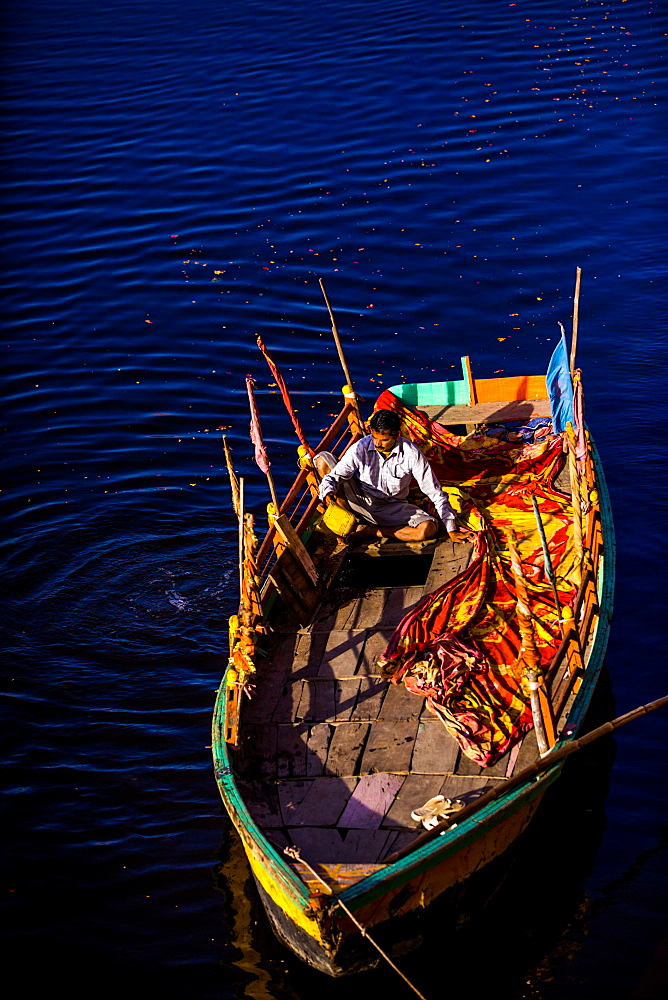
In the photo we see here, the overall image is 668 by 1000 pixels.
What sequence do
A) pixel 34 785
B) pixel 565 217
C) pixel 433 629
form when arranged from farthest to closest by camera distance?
pixel 565 217
pixel 34 785
pixel 433 629

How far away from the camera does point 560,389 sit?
971 centimetres

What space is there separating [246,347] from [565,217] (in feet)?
20.7

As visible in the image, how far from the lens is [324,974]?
266 inches

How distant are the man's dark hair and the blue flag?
1566 mm

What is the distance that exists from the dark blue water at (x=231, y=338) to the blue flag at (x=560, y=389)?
183cm

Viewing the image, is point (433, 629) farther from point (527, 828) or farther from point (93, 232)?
point (93, 232)

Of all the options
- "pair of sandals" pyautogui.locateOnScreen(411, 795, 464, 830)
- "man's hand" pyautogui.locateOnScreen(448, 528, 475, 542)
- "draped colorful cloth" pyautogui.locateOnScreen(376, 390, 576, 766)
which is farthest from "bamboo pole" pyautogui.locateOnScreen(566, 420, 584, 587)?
"pair of sandals" pyautogui.locateOnScreen(411, 795, 464, 830)

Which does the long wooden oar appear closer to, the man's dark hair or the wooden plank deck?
the wooden plank deck

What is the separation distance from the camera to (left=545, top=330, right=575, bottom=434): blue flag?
31.0ft

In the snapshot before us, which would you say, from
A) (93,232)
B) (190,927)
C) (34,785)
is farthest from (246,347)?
(190,927)

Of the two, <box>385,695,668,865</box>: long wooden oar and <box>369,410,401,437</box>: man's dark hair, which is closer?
<box>385,695,668,865</box>: long wooden oar

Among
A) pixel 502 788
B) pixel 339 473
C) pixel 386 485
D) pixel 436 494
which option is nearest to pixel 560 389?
pixel 436 494

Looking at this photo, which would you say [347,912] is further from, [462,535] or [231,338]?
[231,338]

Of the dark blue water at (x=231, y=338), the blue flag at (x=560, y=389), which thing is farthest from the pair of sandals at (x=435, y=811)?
the blue flag at (x=560, y=389)
